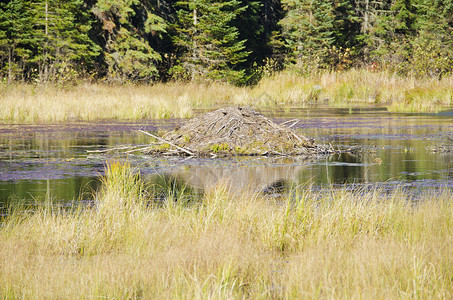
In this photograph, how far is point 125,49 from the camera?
138 feet

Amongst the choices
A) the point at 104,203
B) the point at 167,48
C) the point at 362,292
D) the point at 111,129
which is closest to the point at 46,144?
the point at 111,129

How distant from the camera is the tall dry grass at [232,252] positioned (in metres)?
4.35

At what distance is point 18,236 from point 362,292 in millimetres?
3389

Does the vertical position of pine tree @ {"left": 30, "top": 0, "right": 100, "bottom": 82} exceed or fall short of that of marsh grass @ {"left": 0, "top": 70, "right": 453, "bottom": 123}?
it exceeds it

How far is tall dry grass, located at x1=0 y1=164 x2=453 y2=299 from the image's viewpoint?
435 cm

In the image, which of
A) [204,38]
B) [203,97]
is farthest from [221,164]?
[204,38]

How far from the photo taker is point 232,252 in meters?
5.00

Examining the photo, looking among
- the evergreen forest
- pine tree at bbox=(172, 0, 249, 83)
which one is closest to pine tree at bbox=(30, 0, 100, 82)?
the evergreen forest

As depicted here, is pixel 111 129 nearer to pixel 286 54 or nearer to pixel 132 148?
pixel 132 148

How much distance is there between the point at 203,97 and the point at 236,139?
19777mm

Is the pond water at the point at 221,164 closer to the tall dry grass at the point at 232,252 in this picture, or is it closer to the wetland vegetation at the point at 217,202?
the wetland vegetation at the point at 217,202

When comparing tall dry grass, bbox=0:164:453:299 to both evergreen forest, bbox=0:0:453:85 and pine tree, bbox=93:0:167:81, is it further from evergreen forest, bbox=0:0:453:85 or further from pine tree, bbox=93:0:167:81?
pine tree, bbox=93:0:167:81

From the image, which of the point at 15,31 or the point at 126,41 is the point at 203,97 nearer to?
the point at 126,41

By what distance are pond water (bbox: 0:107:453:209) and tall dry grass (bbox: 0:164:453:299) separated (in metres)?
2.05
